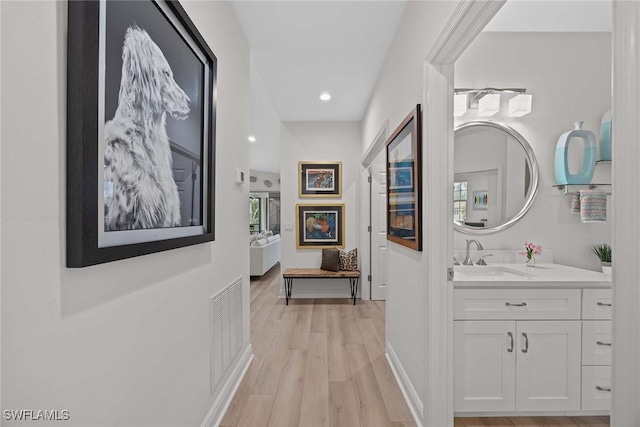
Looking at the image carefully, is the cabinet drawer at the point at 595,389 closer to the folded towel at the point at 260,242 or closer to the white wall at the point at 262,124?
the white wall at the point at 262,124

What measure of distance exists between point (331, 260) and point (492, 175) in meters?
2.58

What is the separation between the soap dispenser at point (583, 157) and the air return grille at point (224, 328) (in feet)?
8.46

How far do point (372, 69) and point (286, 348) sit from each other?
2783 millimetres

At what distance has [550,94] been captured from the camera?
249cm

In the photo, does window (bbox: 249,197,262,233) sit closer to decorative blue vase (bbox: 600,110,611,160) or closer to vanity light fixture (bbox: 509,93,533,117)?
vanity light fixture (bbox: 509,93,533,117)

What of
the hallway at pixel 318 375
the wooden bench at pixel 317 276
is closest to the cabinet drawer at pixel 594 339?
the hallway at pixel 318 375

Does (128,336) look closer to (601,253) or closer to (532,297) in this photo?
(532,297)

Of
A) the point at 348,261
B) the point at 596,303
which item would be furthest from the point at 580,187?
the point at 348,261

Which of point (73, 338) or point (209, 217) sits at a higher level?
point (209, 217)

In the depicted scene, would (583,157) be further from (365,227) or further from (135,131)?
(135,131)

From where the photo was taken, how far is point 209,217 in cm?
167

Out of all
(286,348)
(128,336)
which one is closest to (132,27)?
(128,336)

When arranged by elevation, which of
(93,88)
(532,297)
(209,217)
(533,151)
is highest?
(533,151)

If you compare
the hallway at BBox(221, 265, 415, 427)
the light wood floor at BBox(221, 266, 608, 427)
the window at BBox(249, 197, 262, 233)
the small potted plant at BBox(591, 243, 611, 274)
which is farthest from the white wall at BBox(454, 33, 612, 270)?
the window at BBox(249, 197, 262, 233)
